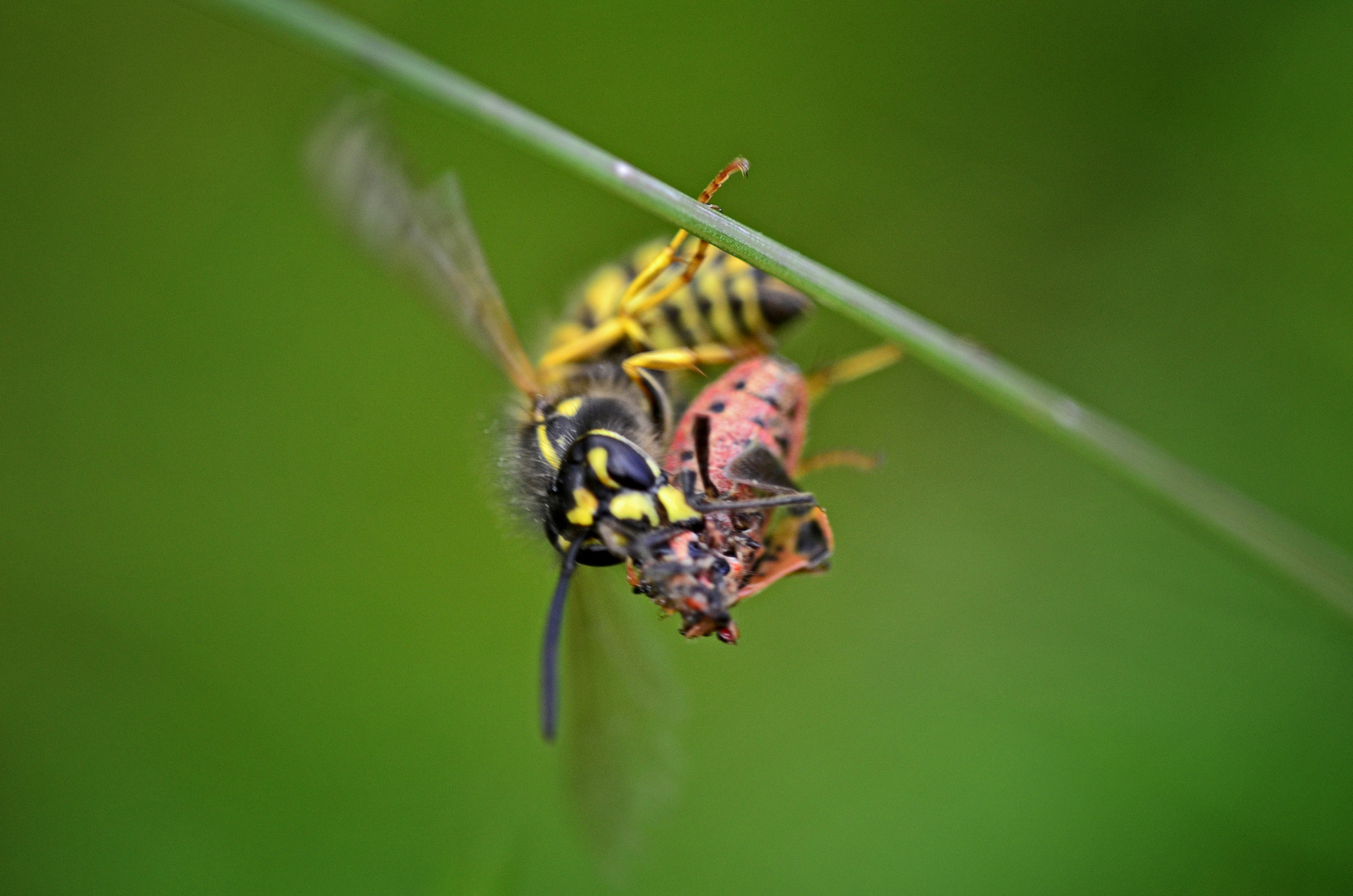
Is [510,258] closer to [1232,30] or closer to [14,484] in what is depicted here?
[14,484]

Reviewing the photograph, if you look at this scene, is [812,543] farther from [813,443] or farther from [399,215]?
[813,443]

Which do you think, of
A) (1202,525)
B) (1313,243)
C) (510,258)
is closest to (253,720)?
(510,258)

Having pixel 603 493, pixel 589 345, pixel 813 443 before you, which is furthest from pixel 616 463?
pixel 813 443

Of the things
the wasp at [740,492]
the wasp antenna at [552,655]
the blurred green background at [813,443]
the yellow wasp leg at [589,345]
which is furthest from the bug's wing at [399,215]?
the blurred green background at [813,443]

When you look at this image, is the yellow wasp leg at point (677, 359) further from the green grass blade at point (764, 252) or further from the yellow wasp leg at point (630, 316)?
the green grass blade at point (764, 252)

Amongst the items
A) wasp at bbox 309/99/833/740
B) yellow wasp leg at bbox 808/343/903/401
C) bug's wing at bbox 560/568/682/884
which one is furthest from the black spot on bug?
bug's wing at bbox 560/568/682/884
